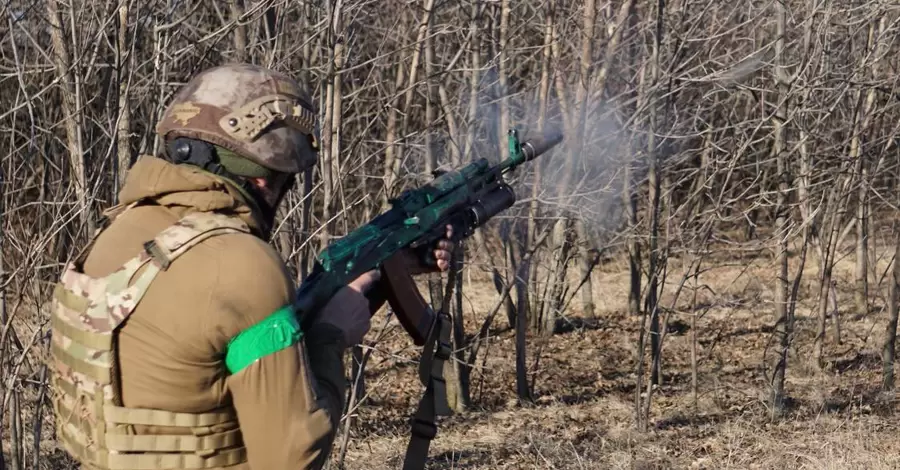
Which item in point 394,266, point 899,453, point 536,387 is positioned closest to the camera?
point 394,266

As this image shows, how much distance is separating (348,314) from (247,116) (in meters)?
0.55

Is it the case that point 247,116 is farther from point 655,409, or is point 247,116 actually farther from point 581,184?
point 655,409

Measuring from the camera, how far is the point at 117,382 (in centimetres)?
225

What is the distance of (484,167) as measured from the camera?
3.76m

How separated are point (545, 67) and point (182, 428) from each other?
19.3ft

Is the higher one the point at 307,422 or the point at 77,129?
the point at 77,129

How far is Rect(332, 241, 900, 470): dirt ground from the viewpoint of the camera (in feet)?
23.5

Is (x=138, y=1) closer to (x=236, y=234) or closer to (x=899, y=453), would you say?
(x=236, y=234)

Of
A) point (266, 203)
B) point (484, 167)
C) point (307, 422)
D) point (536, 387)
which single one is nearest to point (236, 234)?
point (266, 203)

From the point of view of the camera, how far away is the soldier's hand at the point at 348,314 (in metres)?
2.47

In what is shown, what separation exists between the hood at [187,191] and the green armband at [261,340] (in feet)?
0.89

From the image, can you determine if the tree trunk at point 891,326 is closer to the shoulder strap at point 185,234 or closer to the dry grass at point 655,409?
Answer: the dry grass at point 655,409

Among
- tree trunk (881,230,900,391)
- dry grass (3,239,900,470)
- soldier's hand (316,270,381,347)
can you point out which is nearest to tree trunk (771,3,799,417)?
dry grass (3,239,900,470)

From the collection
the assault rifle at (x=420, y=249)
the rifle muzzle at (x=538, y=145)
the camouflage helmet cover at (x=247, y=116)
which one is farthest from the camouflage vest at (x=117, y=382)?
the rifle muzzle at (x=538, y=145)
